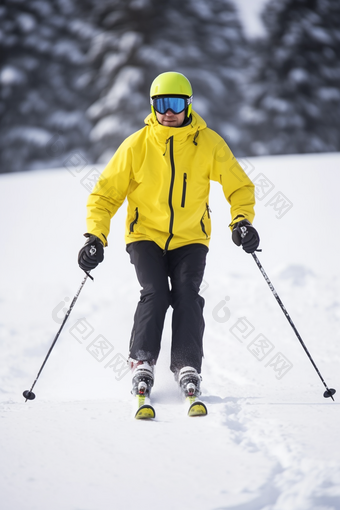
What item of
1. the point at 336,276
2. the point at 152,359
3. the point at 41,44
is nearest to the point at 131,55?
the point at 41,44

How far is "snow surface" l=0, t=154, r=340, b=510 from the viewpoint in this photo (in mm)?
1663

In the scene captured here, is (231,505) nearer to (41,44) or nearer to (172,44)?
(172,44)

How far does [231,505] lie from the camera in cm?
155

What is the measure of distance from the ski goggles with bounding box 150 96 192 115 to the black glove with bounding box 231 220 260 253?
2.45 ft

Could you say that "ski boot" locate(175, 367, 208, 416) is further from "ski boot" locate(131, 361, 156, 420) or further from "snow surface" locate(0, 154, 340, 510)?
"ski boot" locate(131, 361, 156, 420)

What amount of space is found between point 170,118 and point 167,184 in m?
0.38

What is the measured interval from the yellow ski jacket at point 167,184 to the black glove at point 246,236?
0.07m

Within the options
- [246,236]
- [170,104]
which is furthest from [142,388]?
[170,104]

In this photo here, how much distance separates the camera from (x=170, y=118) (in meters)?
2.81

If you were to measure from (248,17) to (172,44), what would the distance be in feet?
12.8

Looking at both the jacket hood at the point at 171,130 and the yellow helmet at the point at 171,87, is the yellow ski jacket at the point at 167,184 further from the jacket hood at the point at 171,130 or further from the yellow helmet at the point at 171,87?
the yellow helmet at the point at 171,87

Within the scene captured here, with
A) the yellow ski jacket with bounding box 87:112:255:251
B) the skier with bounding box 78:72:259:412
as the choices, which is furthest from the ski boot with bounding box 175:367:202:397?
the yellow ski jacket with bounding box 87:112:255:251

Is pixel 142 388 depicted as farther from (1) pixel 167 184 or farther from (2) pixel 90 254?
(1) pixel 167 184

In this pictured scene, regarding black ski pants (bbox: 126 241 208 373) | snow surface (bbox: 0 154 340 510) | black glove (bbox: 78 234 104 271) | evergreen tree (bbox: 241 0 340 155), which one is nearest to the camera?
snow surface (bbox: 0 154 340 510)
